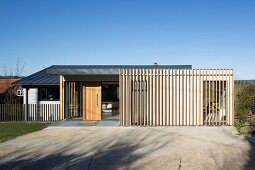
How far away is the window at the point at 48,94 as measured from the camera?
2656cm

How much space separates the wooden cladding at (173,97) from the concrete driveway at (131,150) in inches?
68.2

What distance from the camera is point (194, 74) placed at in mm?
19031

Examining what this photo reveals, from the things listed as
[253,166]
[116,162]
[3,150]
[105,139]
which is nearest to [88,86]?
[105,139]

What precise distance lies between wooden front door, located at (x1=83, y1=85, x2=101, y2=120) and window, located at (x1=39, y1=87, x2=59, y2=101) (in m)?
4.96

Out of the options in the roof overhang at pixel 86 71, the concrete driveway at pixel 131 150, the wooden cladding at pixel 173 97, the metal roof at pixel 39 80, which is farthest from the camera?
the metal roof at pixel 39 80

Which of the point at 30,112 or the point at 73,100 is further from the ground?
the point at 73,100

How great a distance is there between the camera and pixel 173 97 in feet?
62.7

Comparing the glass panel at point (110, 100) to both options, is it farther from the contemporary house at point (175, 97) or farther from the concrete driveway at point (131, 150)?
the concrete driveway at point (131, 150)

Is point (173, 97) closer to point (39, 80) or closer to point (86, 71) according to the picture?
point (86, 71)

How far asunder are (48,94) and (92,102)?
565cm

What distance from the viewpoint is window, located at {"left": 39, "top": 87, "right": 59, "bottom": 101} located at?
26562mm

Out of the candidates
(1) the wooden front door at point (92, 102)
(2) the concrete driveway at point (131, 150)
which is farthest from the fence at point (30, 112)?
(2) the concrete driveway at point (131, 150)

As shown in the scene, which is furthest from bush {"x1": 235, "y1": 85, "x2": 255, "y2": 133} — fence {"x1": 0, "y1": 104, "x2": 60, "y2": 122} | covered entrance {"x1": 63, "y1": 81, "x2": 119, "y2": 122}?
fence {"x1": 0, "y1": 104, "x2": 60, "y2": 122}

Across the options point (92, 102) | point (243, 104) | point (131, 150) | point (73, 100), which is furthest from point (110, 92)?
point (131, 150)
